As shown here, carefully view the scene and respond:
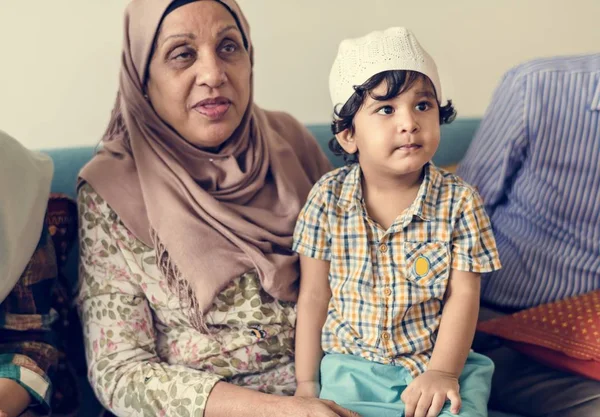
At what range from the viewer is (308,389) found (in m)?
1.43

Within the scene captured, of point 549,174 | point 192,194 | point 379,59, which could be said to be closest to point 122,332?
point 192,194

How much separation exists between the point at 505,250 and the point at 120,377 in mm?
1057

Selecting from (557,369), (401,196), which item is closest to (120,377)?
(401,196)

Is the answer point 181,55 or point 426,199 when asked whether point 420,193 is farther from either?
point 181,55

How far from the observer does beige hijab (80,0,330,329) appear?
1.46 m

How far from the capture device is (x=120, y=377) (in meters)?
1.41

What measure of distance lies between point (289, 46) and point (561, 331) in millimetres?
1259

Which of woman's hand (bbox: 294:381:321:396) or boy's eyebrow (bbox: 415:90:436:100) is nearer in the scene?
boy's eyebrow (bbox: 415:90:436:100)

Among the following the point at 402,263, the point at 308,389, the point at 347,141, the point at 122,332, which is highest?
the point at 347,141

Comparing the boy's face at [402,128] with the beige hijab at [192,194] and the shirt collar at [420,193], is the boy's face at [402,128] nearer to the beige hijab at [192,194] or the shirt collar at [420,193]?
the shirt collar at [420,193]

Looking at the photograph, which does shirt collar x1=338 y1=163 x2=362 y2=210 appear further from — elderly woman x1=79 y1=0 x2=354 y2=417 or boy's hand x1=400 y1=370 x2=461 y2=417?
boy's hand x1=400 y1=370 x2=461 y2=417

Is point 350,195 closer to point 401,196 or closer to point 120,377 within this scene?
point 401,196

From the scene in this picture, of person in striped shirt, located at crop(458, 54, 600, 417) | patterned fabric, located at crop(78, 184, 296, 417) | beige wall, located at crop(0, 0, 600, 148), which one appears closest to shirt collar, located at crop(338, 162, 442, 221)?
patterned fabric, located at crop(78, 184, 296, 417)

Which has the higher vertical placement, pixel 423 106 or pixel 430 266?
pixel 423 106
